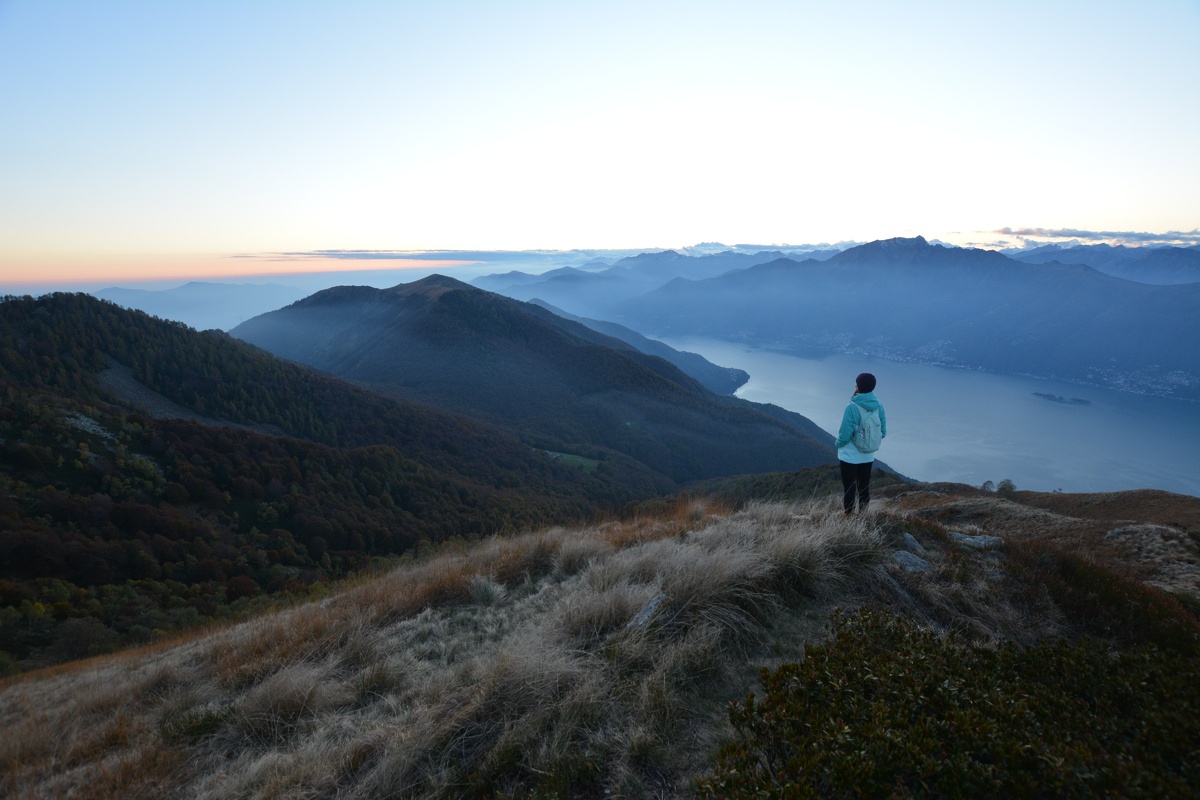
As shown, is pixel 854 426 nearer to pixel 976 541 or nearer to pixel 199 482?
pixel 976 541

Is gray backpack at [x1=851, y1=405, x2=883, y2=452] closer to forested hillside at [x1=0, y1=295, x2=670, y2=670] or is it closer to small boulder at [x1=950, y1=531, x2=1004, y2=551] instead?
small boulder at [x1=950, y1=531, x2=1004, y2=551]

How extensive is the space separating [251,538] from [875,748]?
46107 mm

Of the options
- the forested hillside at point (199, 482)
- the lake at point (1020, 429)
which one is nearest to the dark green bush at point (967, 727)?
the forested hillside at point (199, 482)

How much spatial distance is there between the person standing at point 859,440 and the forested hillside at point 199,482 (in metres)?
5.09

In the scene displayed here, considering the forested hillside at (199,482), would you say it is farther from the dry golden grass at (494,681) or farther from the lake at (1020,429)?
the lake at (1020,429)

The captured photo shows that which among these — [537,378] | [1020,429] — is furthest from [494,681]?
[1020,429]

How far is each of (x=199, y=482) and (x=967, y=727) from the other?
5268cm

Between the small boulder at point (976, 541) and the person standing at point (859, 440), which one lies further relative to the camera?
the person standing at point (859, 440)

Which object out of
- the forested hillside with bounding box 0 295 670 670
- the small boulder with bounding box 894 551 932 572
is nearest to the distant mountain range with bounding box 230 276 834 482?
the forested hillside with bounding box 0 295 670 670

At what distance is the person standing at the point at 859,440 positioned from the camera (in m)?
6.66

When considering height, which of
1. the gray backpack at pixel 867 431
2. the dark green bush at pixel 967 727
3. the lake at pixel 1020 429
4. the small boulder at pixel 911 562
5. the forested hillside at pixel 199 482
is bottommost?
the lake at pixel 1020 429

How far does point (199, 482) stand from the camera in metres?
41.7

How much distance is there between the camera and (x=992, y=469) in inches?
3172

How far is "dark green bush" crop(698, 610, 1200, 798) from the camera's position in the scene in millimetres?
1812
